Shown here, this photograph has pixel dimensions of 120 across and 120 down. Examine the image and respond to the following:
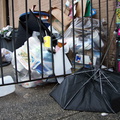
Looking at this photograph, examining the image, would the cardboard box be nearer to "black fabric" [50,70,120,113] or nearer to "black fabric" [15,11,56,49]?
"black fabric" [15,11,56,49]

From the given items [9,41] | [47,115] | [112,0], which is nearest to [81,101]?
[47,115]

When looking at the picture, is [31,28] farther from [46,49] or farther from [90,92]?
[90,92]

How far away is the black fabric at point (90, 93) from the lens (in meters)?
1.68

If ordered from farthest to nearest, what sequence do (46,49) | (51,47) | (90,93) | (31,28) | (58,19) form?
(58,19) → (31,28) → (46,49) → (51,47) → (90,93)

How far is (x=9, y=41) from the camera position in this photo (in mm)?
5590

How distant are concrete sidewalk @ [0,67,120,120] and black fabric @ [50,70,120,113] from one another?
6 centimetres

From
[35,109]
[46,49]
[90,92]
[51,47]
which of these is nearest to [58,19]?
[46,49]

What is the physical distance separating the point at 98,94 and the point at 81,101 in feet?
0.68

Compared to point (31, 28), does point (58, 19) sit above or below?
above

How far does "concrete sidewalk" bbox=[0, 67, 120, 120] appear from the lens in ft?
5.34

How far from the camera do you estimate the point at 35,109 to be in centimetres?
180

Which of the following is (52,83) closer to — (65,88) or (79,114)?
(65,88)

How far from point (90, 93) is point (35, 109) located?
0.64 m

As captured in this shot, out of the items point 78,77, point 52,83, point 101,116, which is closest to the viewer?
point 101,116
